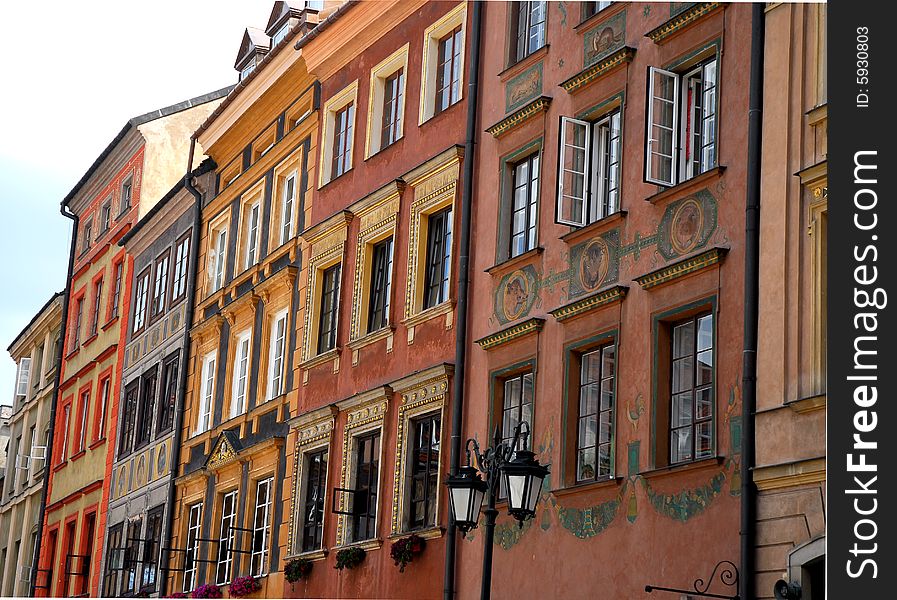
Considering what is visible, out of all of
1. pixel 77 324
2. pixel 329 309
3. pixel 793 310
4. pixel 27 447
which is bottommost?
pixel 793 310

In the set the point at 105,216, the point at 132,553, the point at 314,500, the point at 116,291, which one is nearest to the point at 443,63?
the point at 314,500

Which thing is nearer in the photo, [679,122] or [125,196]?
[679,122]

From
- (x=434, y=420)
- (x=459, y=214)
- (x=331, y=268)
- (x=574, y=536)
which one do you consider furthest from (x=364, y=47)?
(x=574, y=536)

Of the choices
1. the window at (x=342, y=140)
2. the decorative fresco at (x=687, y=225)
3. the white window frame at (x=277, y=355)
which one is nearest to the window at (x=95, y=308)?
the white window frame at (x=277, y=355)

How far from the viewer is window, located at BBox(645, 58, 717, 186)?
18938 millimetres

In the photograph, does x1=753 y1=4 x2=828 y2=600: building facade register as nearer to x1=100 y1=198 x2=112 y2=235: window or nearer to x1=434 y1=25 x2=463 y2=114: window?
x1=434 y1=25 x2=463 y2=114: window

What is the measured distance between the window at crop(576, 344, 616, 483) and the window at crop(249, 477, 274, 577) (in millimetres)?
9393

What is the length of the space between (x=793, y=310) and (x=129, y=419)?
962 inches

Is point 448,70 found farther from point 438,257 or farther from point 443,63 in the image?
point 438,257

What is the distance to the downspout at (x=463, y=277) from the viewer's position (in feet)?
72.8

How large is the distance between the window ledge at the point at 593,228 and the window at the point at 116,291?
74.3ft

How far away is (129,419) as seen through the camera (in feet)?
126

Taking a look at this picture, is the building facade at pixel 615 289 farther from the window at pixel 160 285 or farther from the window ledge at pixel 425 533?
the window at pixel 160 285

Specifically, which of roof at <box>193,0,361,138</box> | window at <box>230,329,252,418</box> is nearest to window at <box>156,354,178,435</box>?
window at <box>230,329,252,418</box>
